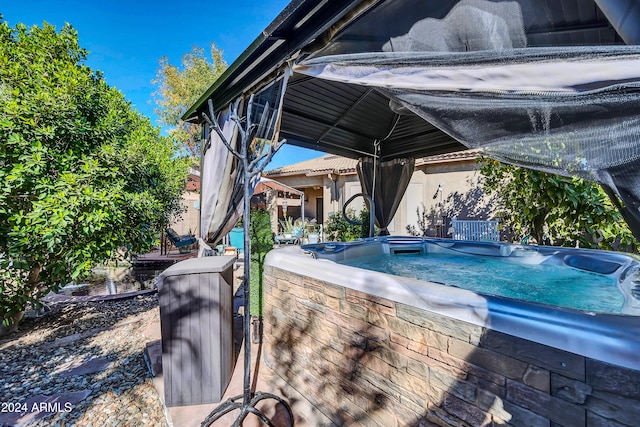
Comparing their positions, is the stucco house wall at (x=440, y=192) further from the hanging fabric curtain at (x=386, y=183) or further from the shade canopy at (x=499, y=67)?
the shade canopy at (x=499, y=67)

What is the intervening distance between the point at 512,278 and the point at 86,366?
460 centimetres

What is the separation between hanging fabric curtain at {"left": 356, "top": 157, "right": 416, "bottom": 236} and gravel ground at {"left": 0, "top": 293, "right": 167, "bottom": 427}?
14.1 ft

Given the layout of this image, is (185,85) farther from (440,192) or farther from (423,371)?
(423,371)

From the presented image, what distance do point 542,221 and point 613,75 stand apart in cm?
446

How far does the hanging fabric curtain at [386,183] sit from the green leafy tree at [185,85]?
11.1 m

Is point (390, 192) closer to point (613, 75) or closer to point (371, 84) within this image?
point (371, 84)

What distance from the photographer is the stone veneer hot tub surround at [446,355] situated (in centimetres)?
95


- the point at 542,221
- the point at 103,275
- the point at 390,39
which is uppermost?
the point at 390,39

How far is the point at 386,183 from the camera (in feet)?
18.6

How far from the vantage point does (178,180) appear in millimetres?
6285

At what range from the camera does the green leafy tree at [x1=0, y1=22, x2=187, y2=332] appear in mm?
2682

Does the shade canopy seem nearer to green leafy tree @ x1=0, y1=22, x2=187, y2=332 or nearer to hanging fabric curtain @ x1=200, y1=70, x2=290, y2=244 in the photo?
hanging fabric curtain @ x1=200, y1=70, x2=290, y2=244

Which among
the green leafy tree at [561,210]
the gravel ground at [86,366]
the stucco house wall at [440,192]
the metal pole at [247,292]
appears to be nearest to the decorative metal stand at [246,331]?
the metal pole at [247,292]

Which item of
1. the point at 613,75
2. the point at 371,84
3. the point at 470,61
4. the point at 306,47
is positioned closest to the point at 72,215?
the point at 306,47
